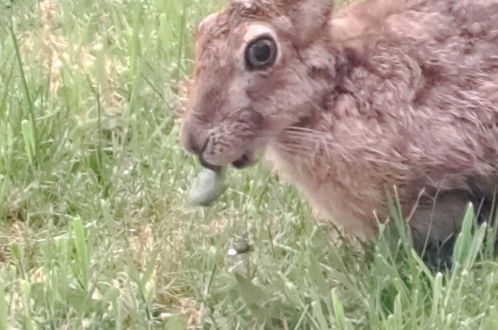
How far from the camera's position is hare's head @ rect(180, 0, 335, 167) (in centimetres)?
248

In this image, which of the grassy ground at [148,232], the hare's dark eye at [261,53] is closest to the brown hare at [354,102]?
the hare's dark eye at [261,53]

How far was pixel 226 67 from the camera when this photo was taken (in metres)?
2.48

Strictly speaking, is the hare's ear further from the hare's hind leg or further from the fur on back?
the hare's hind leg

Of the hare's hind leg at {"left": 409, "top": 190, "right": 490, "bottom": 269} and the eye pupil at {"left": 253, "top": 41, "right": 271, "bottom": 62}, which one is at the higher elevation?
→ the eye pupil at {"left": 253, "top": 41, "right": 271, "bottom": 62}

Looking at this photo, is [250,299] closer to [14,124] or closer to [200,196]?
[200,196]

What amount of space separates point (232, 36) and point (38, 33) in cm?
146

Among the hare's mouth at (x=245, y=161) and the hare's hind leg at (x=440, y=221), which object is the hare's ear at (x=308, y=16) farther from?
the hare's hind leg at (x=440, y=221)

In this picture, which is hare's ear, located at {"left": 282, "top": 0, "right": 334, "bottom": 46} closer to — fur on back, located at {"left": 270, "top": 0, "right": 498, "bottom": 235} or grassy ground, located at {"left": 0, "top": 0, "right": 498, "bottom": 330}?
→ fur on back, located at {"left": 270, "top": 0, "right": 498, "bottom": 235}

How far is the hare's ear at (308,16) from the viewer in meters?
2.50

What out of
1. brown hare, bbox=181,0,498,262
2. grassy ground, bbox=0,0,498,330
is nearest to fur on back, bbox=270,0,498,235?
brown hare, bbox=181,0,498,262

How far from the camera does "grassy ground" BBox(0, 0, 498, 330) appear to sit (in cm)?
251

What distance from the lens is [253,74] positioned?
98.2 inches

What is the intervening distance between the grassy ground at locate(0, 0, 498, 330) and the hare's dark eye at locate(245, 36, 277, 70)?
38 centimetres

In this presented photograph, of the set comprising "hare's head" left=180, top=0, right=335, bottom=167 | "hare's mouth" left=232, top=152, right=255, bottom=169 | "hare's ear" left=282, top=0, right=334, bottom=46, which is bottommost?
"hare's mouth" left=232, top=152, right=255, bottom=169
